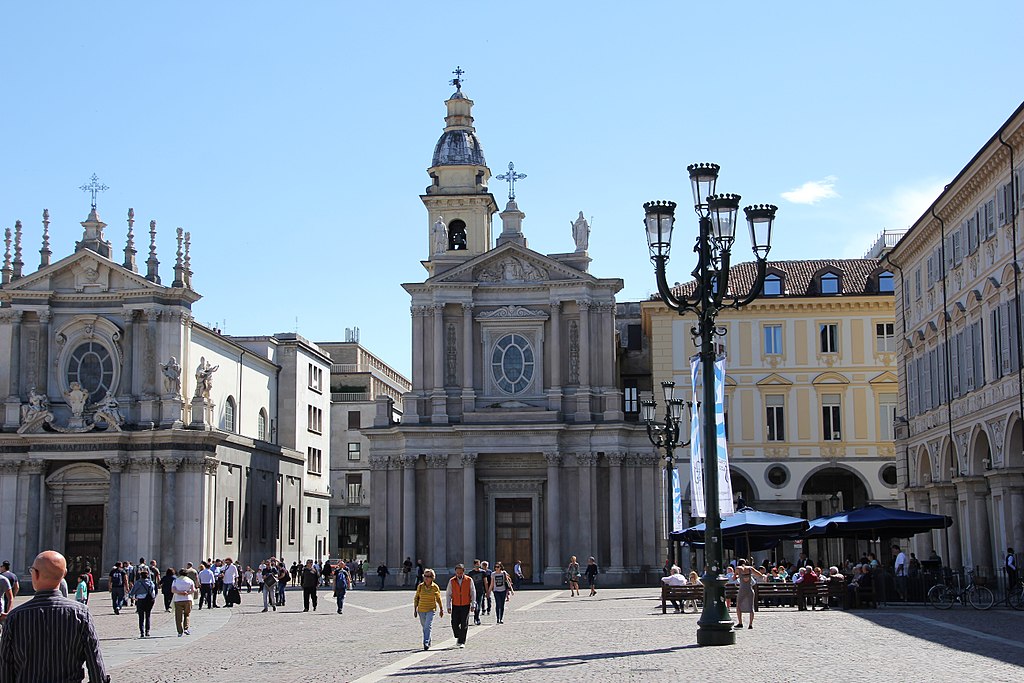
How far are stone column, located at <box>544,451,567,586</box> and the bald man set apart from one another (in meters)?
53.4

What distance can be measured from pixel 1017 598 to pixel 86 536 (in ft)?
147

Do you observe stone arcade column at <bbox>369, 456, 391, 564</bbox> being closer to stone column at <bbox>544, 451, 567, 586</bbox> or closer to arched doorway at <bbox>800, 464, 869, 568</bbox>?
stone column at <bbox>544, 451, 567, 586</bbox>

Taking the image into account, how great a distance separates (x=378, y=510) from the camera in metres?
64.9

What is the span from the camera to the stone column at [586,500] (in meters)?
62.6

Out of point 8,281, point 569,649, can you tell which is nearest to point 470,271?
point 8,281

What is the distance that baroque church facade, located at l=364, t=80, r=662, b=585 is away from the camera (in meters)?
63.2

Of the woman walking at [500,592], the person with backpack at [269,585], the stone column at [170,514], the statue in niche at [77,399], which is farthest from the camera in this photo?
the statue in niche at [77,399]

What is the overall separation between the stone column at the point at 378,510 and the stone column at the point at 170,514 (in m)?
8.85

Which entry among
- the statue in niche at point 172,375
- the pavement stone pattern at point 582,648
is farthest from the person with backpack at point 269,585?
the statue in niche at point 172,375

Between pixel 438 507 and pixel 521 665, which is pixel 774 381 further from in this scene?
pixel 521 665

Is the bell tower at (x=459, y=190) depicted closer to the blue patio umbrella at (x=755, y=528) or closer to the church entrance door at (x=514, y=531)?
the church entrance door at (x=514, y=531)

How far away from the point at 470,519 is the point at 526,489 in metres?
3.43

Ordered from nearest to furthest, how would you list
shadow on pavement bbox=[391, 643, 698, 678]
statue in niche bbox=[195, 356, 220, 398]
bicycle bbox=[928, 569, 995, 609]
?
shadow on pavement bbox=[391, 643, 698, 678]
bicycle bbox=[928, 569, 995, 609]
statue in niche bbox=[195, 356, 220, 398]

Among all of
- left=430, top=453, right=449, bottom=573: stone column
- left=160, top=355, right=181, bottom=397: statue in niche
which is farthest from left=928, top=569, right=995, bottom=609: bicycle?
left=160, top=355, right=181, bottom=397: statue in niche
